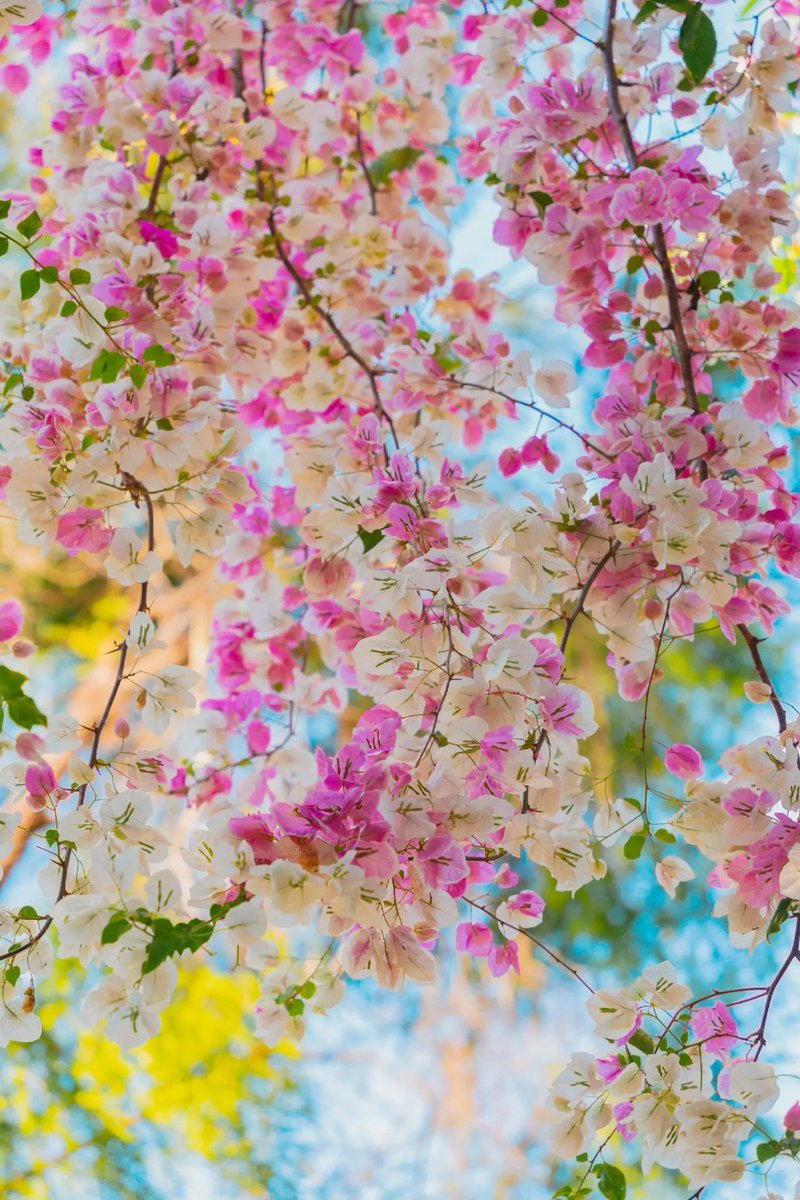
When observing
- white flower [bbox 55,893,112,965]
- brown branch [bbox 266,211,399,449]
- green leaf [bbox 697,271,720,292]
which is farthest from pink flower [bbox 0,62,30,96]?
white flower [bbox 55,893,112,965]

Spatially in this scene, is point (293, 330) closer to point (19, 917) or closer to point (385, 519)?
point (385, 519)

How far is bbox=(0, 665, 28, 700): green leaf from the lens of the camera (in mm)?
554

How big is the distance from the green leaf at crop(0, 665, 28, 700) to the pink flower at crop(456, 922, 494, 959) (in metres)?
0.43

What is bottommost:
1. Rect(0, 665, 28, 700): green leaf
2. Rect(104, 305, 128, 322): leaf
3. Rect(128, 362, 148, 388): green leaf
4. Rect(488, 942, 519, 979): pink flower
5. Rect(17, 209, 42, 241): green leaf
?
Rect(0, 665, 28, 700): green leaf

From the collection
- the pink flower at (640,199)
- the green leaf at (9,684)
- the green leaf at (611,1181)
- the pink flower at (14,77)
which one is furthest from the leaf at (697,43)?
the pink flower at (14,77)

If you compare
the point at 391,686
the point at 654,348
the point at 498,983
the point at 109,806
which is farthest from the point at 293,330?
the point at 498,983

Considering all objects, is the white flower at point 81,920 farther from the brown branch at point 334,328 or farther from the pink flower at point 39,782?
the brown branch at point 334,328

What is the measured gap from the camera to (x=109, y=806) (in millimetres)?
654

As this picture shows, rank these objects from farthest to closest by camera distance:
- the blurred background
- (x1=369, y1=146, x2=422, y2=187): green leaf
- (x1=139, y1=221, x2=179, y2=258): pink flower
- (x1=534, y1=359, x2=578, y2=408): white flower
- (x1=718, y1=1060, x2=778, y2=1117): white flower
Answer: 1. the blurred background
2. (x1=369, y1=146, x2=422, y2=187): green leaf
3. (x1=534, y1=359, x2=578, y2=408): white flower
4. (x1=139, y1=221, x2=179, y2=258): pink flower
5. (x1=718, y1=1060, x2=778, y2=1117): white flower

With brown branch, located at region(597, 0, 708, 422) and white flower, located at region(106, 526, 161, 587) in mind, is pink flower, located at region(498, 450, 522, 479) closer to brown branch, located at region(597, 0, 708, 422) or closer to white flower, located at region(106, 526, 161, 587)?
brown branch, located at region(597, 0, 708, 422)

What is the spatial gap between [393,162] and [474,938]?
113 centimetres

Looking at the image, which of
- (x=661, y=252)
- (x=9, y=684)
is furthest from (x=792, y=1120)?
(x=661, y=252)

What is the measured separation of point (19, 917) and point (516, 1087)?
2.04 meters

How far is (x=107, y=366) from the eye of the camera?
0.74 meters
